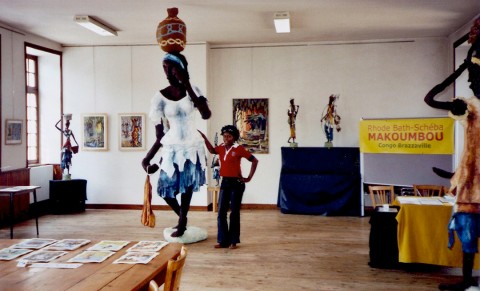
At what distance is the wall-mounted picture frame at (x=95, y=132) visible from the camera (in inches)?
382

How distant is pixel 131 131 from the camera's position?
966 cm

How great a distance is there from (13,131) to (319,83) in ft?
19.7

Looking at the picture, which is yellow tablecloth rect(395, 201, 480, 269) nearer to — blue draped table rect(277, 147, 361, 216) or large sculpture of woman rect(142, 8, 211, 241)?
large sculpture of woman rect(142, 8, 211, 241)

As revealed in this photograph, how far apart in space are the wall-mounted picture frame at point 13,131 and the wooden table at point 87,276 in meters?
6.03

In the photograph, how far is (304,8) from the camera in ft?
22.7

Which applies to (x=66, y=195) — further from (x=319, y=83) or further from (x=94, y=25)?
(x=319, y=83)

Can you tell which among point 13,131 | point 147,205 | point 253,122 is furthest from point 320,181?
point 13,131

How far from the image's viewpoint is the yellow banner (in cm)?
753

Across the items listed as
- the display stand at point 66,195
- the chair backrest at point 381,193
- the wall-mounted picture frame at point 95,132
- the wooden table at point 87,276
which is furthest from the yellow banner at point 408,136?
the wooden table at point 87,276

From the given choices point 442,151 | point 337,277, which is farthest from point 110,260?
point 442,151

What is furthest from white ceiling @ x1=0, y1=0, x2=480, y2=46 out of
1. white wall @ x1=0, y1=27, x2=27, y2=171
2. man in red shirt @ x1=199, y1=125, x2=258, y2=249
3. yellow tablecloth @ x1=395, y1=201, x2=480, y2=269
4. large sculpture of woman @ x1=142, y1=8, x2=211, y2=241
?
yellow tablecloth @ x1=395, y1=201, x2=480, y2=269

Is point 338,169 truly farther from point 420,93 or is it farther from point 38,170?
point 38,170

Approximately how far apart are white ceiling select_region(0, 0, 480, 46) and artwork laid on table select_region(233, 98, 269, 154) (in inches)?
51.2

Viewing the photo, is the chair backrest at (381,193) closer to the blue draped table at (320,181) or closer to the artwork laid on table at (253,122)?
the blue draped table at (320,181)
